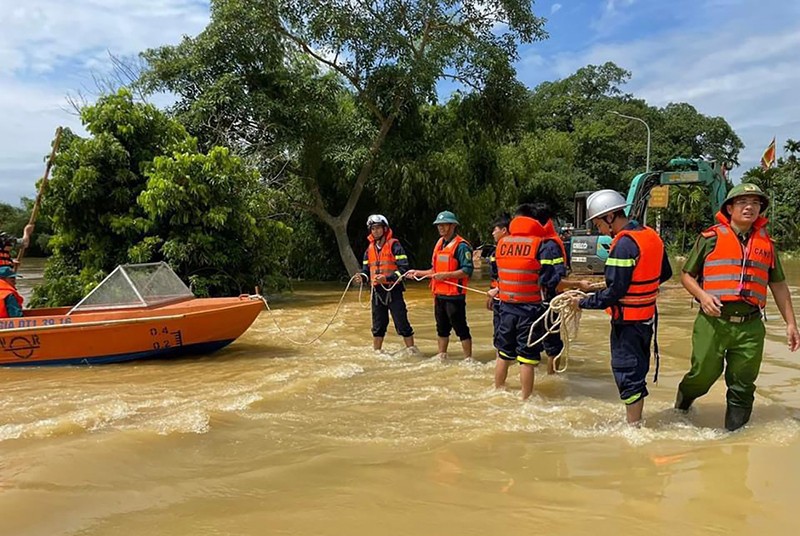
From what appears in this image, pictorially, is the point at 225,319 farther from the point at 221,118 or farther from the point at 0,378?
the point at 221,118

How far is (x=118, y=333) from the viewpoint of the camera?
273 inches

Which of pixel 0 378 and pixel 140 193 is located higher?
pixel 140 193

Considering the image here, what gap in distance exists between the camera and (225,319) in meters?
7.27

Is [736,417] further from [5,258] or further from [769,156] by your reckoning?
[769,156]

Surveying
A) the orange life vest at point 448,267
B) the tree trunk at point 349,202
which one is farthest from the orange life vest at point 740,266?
the tree trunk at point 349,202

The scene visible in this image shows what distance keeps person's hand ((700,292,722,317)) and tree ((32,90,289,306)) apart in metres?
9.46

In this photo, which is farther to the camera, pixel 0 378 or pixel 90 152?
pixel 90 152

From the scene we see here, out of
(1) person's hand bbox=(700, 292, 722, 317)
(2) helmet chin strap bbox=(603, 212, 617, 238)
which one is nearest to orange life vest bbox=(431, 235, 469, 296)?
(2) helmet chin strap bbox=(603, 212, 617, 238)

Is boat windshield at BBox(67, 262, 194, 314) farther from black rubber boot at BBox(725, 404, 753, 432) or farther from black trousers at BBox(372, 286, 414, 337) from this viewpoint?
black rubber boot at BBox(725, 404, 753, 432)

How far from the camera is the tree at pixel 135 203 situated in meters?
11.3

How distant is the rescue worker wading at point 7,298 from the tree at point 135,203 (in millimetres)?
3883

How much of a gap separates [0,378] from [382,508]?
5.52 m

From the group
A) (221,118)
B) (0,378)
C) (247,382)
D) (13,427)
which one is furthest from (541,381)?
(221,118)

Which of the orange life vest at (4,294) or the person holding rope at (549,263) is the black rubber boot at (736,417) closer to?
the person holding rope at (549,263)
